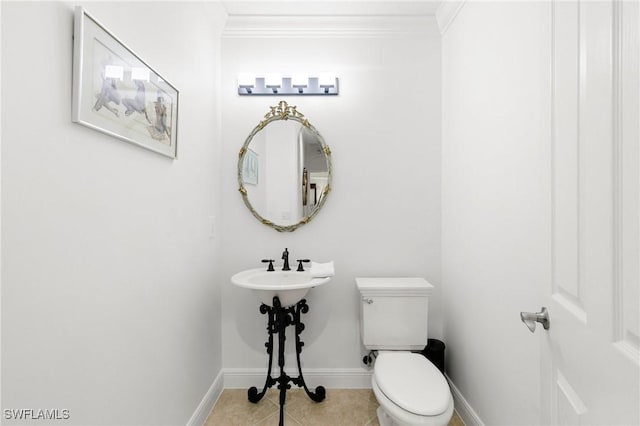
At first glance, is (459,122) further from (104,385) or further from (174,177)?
(104,385)

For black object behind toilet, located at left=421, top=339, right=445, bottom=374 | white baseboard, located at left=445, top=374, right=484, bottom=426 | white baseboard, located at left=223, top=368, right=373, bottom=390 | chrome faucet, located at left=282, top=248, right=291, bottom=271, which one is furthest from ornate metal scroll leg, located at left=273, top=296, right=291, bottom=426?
white baseboard, located at left=445, top=374, right=484, bottom=426

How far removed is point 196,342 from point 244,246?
26.6 inches

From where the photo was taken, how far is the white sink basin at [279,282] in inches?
64.4

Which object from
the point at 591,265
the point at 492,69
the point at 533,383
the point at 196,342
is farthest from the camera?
the point at 196,342

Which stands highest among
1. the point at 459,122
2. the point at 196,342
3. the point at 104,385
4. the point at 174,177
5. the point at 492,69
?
the point at 492,69

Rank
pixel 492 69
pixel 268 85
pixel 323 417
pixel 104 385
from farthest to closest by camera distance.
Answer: pixel 268 85, pixel 323 417, pixel 492 69, pixel 104 385

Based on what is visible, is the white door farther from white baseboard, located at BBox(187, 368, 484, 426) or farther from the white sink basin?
white baseboard, located at BBox(187, 368, 484, 426)

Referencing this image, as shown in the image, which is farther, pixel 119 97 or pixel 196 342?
pixel 196 342

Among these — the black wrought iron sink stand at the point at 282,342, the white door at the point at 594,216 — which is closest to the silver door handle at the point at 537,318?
the white door at the point at 594,216

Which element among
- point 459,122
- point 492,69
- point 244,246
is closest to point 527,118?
point 492,69

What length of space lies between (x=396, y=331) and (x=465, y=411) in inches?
Result: 22.1

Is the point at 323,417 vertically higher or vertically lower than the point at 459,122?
lower

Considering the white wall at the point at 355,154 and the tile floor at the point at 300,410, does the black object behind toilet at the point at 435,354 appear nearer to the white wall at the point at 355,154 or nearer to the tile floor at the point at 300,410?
the white wall at the point at 355,154

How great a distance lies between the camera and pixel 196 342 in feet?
5.72
